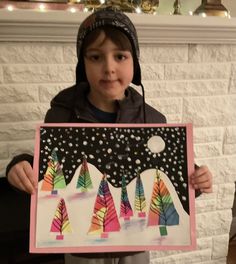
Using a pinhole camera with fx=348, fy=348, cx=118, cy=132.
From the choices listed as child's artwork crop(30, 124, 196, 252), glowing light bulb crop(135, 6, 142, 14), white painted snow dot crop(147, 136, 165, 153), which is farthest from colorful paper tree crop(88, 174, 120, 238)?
glowing light bulb crop(135, 6, 142, 14)

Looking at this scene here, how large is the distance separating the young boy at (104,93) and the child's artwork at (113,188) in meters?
0.05

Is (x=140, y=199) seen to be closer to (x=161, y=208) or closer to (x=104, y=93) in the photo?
(x=161, y=208)

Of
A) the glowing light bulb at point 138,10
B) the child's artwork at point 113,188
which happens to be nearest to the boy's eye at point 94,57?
the child's artwork at point 113,188

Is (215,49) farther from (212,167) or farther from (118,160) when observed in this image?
(118,160)

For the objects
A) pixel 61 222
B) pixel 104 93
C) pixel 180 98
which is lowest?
pixel 61 222

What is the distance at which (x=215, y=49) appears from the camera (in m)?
1.24

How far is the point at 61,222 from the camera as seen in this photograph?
0.69 m

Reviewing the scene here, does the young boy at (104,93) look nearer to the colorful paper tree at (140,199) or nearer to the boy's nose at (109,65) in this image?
the boy's nose at (109,65)

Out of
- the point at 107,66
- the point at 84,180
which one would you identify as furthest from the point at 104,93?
the point at 84,180

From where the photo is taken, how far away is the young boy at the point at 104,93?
733 millimetres

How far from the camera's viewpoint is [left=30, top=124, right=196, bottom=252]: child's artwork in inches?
27.4

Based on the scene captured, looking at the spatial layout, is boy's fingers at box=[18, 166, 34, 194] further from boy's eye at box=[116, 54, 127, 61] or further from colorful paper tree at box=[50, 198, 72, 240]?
boy's eye at box=[116, 54, 127, 61]

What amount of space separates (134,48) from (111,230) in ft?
1.30

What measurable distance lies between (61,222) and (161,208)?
21cm
